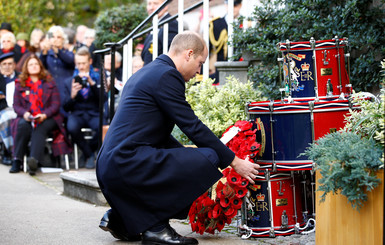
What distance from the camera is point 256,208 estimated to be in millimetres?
→ 4543

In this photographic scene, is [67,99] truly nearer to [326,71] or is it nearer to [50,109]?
[50,109]

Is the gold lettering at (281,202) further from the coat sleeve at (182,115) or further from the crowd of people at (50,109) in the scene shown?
the crowd of people at (50,109)

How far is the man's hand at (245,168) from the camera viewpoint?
4.21 m

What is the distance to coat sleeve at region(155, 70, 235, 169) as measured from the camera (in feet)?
13.4

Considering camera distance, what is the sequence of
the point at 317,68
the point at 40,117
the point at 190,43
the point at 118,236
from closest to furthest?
the point at 190,43 < the point at 118,236 < the point at 317,68 < the point at 40,117

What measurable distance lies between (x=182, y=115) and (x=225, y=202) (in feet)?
2.56

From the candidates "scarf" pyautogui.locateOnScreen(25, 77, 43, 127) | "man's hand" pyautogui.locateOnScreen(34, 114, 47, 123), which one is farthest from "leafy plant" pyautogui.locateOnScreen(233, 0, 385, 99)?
"scarf" pyautogui.locateOnScreen(25, 77, 43, 127)

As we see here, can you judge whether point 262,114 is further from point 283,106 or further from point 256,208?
point 256,208

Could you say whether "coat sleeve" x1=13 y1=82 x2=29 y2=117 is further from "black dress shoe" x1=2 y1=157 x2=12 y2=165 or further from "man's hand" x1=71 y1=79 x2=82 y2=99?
"black dress shoe" x1=2 y1=157 x2=12 y2=165

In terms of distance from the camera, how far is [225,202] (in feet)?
14.5

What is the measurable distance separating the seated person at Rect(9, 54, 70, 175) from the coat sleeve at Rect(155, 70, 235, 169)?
5260 millimetres

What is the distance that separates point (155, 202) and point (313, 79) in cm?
159

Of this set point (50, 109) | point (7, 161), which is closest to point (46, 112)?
point (50, 109)

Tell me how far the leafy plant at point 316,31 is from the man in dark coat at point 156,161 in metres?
2.00
